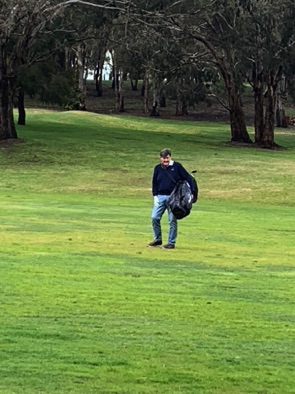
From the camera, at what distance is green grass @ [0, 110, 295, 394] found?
7957 mm

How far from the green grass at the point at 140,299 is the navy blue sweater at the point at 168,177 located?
3.65 ft

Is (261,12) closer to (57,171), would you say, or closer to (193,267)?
(57,171)

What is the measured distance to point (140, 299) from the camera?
1166 centimetres

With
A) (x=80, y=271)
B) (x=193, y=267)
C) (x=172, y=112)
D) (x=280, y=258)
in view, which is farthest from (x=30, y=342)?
(x=172, y=112)

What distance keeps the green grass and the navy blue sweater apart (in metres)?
1.11

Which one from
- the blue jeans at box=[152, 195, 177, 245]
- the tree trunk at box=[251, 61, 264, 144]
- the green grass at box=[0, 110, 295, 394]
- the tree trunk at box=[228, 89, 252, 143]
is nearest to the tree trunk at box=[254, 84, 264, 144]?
the tree trunk at box=[251, 61, 264, 144]

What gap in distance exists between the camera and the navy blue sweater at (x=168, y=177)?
17.4m

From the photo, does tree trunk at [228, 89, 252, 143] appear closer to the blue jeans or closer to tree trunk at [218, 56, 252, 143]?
tree trunk at [218, 56, 252, 143]

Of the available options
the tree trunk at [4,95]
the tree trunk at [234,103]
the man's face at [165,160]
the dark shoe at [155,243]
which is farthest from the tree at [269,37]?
the man's face at [165,160]

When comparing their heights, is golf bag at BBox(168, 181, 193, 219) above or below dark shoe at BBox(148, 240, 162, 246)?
above

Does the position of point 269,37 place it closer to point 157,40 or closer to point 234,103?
point 157,40

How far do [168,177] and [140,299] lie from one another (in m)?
5.99

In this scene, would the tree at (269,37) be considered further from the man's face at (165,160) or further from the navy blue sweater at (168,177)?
the man's face at (165,160)

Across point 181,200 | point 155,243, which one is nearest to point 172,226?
point 155,243
